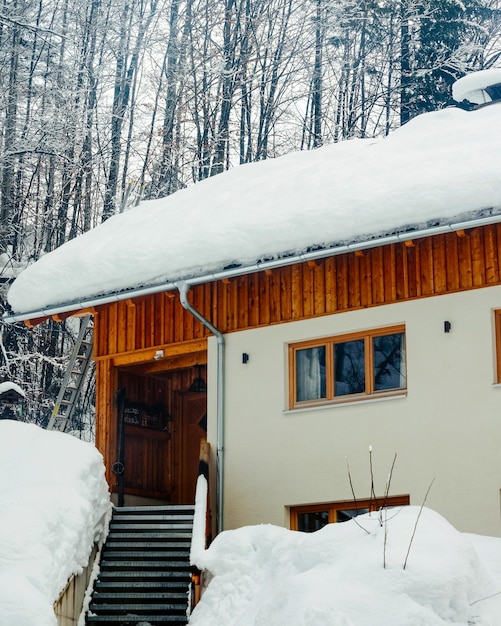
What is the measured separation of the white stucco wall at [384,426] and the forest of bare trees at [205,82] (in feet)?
44.9

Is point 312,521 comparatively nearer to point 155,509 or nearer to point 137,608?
point 155,509

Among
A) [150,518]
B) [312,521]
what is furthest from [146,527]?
[312,521]

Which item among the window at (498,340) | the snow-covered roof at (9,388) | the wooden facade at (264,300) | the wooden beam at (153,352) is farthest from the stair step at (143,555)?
the snow-covered roof at (9,388)

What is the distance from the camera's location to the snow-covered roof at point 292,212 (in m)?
12.0

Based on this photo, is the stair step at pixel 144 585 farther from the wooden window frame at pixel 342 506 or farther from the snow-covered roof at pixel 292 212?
the snow-covered roof at pixel 292 212

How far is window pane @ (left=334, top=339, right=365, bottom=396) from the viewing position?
13391 millimetres

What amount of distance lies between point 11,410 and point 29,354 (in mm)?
2233

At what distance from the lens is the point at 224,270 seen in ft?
44.5

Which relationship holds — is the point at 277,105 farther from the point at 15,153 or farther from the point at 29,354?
the point at 29,354

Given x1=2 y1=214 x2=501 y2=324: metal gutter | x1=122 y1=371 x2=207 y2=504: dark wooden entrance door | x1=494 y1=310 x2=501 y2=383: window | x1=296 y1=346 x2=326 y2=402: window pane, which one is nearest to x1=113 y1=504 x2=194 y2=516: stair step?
x1=122 y1=371 x2=207 y2=504: dark wooden entrance door

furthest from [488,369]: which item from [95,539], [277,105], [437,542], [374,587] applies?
[277,105]

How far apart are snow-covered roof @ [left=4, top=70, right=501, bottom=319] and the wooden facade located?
0.71 m

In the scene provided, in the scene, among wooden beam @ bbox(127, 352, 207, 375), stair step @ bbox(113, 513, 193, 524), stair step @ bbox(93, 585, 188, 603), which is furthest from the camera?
wooden beam @ bbox(127, 352, 207, 375)

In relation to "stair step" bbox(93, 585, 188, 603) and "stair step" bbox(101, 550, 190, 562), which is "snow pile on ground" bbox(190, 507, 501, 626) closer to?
"stair step" bbox(93, 585, 188, 603)
